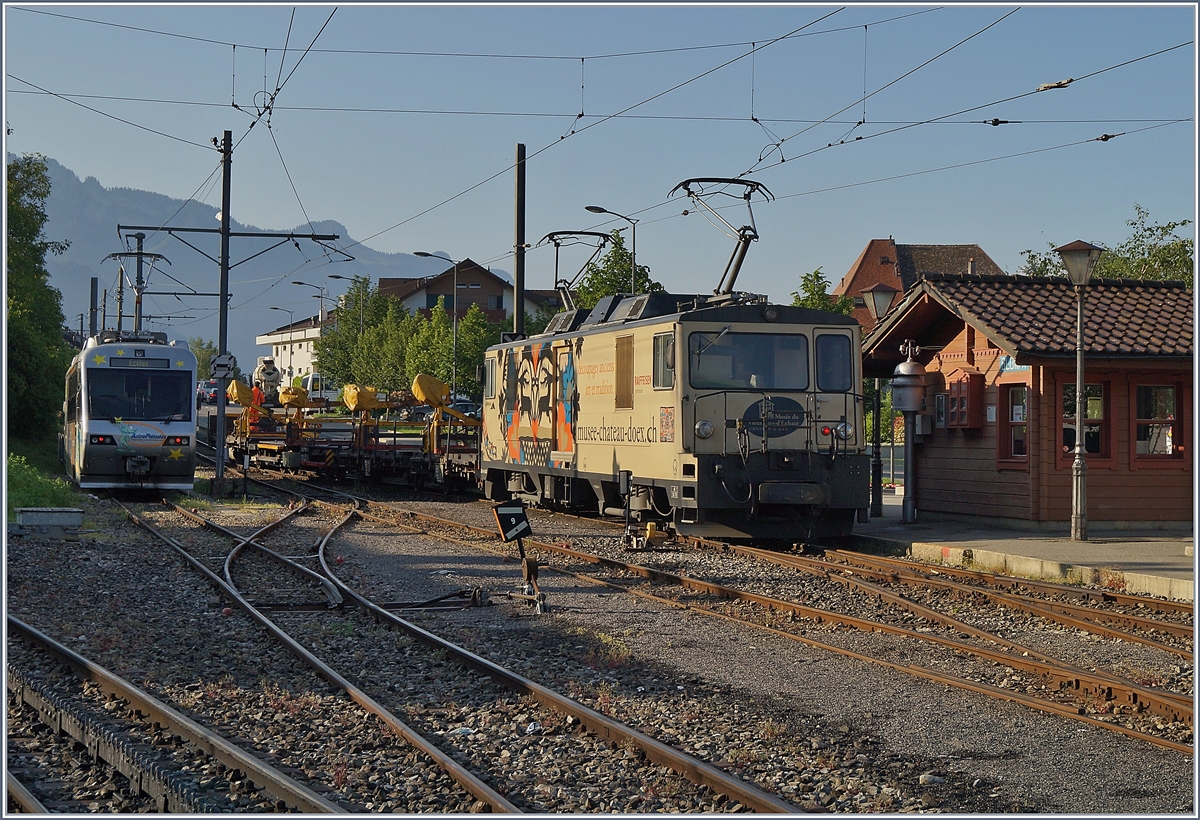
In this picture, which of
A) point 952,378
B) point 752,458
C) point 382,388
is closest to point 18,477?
point 752,458

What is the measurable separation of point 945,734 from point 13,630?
25.0 feet

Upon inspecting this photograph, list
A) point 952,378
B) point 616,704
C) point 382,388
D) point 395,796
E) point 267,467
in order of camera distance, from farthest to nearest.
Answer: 1. point 382,388
2. point 267,467
3. point 952,378
4. point 616,704
5. point 395,796

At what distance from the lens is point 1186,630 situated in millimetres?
9828

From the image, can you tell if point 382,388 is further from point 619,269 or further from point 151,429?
point 151,429

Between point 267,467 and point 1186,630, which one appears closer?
point 1186,630

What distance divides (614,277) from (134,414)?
16224 millimetres

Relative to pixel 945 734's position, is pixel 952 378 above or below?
above

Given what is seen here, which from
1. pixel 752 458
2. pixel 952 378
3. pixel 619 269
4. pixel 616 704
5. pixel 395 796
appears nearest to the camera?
pixel 395 796

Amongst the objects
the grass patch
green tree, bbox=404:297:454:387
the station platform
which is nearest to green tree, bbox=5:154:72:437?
the grass patch

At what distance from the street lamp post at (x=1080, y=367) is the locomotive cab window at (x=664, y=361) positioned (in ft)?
17.0

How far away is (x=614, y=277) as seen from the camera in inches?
1423

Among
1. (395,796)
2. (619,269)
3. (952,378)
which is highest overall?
(619,269)

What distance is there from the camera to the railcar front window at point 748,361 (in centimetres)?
1550

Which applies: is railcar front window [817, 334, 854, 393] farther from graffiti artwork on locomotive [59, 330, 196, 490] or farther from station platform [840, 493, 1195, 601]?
graffiti artwork on locomotive [59, 330, 196, 490]
